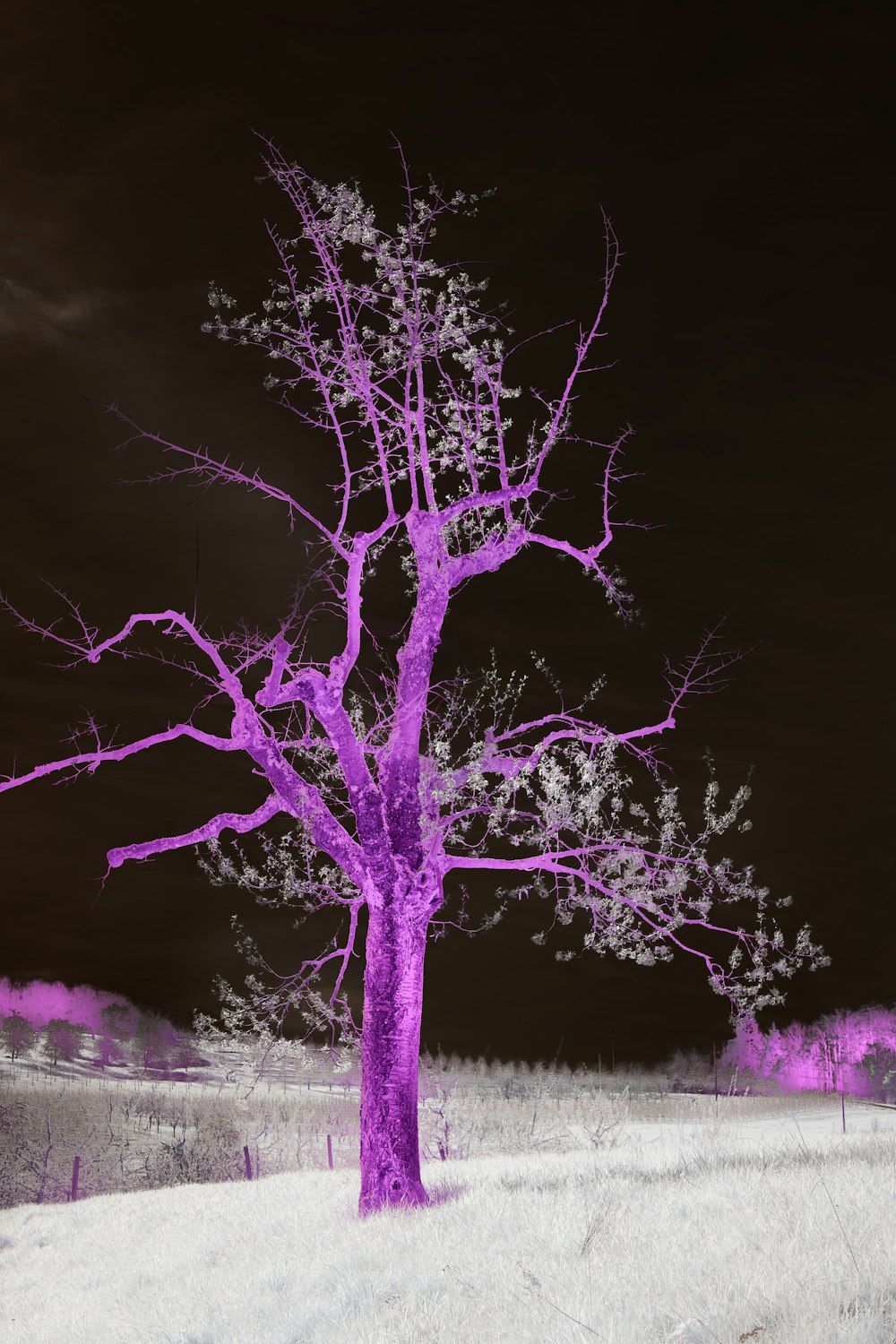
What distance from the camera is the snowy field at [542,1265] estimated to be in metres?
6.52

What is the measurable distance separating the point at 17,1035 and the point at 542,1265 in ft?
578

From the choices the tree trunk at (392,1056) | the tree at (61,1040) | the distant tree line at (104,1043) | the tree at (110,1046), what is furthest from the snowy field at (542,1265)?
the tree at (110,1046)

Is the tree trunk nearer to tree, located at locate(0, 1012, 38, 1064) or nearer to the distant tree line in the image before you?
the distant tree line

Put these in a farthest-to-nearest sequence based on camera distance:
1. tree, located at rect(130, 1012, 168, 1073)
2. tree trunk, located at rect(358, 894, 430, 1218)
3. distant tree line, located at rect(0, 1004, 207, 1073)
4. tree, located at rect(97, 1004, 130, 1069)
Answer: tree, located at rect(130, 1012, 168, 1073) < tree, located at rect(97, 1004, 130, 1069) < distant tree line, located at rect(0, 1004, 207, 1073) < tree trunk, located at rect(358, 894, 430, 1218)

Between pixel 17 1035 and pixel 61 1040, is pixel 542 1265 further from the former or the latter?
pixel 61 1040

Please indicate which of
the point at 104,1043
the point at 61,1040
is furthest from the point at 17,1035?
the point at 104,1043

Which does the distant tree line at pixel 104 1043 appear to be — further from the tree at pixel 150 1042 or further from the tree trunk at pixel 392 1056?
the tree trunk at pixel 392 1056

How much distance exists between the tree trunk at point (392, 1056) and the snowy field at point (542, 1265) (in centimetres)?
68

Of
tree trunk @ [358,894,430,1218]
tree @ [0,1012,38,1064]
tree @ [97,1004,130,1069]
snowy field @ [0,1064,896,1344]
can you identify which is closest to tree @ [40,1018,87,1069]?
tree @ [0,1012,38,1064]

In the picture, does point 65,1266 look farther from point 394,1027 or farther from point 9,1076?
point 9,1076

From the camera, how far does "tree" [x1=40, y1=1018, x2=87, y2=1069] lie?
6540 inches

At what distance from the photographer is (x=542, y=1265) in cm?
825

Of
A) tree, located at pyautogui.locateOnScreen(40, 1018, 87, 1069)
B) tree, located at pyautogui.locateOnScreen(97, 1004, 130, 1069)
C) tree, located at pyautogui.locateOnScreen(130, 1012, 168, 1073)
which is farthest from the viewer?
tree, located at pyautogui.locateOnScreen(130, 1012, 168, 1073)

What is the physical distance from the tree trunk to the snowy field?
2.22 feet
